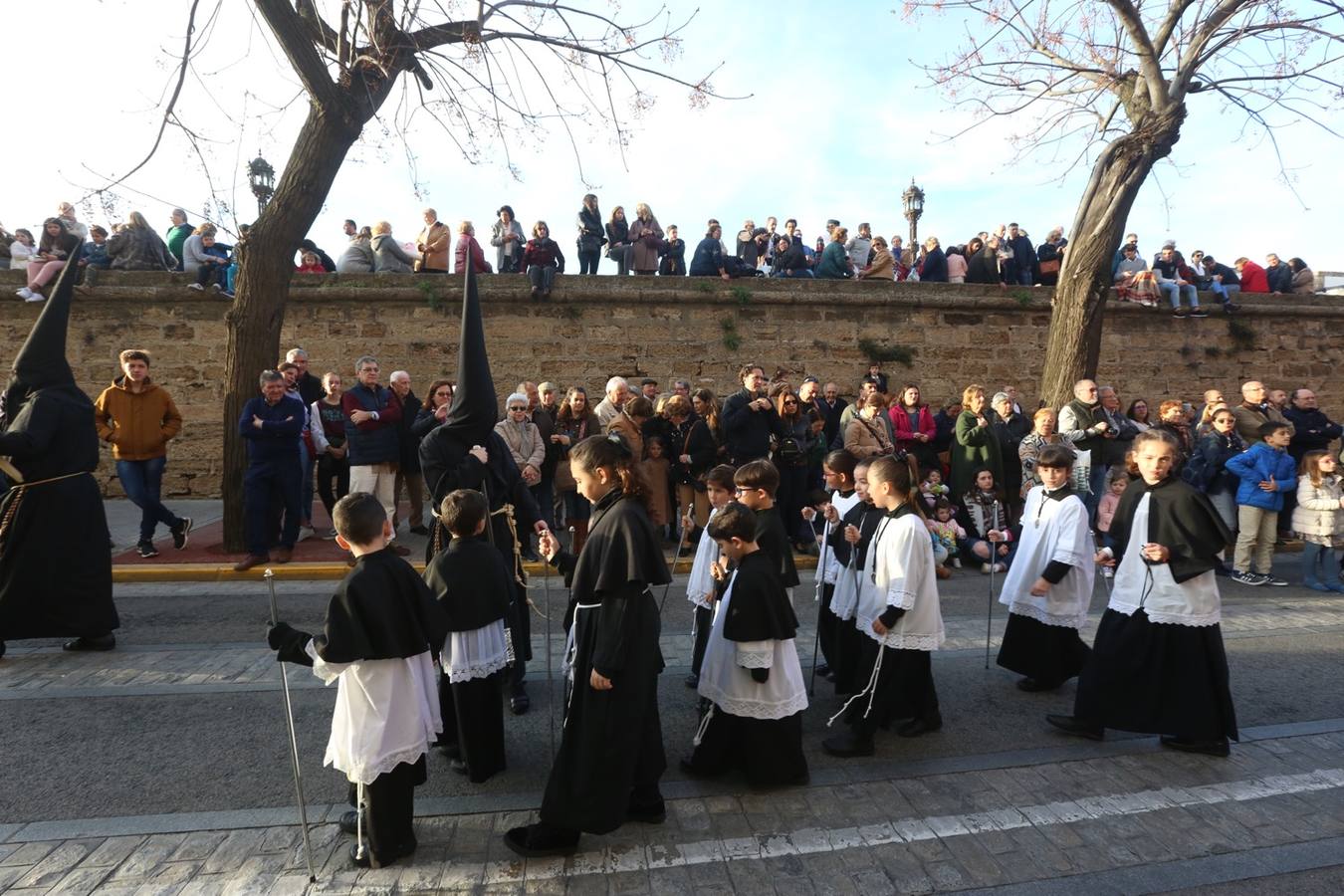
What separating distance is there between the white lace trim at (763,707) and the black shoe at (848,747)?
1.92 ft

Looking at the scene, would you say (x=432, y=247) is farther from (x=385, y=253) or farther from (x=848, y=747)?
(x=848, y=747)

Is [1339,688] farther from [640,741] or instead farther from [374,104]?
[374,104]

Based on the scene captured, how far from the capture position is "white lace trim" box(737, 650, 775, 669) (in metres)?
3.65

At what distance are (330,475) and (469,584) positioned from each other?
6.56m

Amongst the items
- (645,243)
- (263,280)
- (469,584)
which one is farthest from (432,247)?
(469,584)

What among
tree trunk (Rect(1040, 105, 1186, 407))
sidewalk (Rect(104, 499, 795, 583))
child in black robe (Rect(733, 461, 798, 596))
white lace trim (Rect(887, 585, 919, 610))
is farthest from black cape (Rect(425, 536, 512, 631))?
tree trunk (Rect(1040, 105, 1186, 407))

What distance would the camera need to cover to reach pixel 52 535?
552 cm

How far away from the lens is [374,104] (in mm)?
8859

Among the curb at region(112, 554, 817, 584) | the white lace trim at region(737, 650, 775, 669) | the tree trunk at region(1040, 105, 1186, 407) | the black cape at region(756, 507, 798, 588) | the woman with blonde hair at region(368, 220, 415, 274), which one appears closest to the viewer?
the white lace trim at region(737, 650, 775, 669)

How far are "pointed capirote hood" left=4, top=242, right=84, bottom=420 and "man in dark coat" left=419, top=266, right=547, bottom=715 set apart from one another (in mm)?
2946

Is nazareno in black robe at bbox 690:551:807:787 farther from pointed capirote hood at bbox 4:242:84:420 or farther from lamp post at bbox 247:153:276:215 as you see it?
lamp post at bbox 247:153:276:215

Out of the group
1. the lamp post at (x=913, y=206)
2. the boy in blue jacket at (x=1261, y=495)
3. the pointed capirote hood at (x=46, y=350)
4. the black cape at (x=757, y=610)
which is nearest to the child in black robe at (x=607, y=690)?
the black cape at (x=757, y=610)

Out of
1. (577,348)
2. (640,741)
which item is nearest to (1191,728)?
(640,741)

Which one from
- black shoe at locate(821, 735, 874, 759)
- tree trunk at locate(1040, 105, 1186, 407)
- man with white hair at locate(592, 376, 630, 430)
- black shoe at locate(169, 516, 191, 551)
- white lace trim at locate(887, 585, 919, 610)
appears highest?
tree trunk at locate(1040, 105, 1186, 407)
